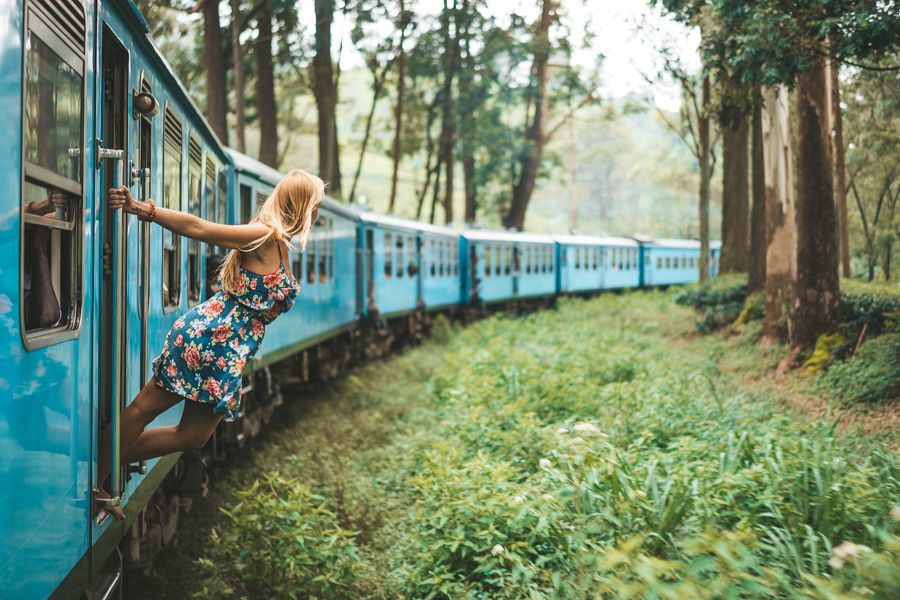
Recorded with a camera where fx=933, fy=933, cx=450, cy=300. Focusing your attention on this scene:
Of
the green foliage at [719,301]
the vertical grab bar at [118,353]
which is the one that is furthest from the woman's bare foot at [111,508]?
the green foliage at [719,301]

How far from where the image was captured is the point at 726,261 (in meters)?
21.1

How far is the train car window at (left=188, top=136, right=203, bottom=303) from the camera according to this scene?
5.67 m

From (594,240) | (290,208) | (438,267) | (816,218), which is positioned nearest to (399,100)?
(438,267)

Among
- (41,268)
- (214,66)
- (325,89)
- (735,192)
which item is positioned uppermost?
(325,89)

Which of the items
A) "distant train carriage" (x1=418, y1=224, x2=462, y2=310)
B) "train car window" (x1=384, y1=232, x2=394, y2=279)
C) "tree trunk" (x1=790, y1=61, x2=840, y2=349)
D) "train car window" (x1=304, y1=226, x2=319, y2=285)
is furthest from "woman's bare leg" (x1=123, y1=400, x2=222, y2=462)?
"distant train carriage" (x1=418, y1=224, x2=462, y2=310)

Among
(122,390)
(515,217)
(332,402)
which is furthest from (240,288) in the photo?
(515,217)

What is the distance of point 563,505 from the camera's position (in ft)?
16.7

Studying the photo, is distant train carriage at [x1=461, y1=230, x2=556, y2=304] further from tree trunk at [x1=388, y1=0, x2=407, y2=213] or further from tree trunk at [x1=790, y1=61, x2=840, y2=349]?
tree trunk at [x1=790, y1=61, x2=840, y2=349]

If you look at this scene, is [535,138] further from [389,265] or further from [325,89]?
[389,265]

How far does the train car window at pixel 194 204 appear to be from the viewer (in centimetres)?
567

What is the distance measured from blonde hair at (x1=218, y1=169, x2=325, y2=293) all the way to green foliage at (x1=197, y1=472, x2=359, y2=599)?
2.15 m

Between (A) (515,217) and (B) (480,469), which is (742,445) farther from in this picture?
(A) (515,217)

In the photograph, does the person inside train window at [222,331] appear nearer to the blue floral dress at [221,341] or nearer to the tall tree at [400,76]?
the blue floral dress at [221,341]

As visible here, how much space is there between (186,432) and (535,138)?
97.2 feet
